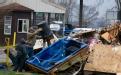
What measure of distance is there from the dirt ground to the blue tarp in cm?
90

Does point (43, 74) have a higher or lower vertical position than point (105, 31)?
lower

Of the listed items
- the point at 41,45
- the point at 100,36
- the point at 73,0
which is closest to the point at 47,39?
the point at 41,45

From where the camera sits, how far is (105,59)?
18.5 m

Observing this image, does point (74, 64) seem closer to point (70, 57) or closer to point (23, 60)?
point (70, 57)

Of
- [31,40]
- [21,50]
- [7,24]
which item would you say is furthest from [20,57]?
[7,24]

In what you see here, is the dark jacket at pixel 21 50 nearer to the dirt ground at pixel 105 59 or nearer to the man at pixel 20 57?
the man at pixel 20 57

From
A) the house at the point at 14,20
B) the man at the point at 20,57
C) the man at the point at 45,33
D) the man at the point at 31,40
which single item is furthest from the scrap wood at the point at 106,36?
the house at the point at 14,20

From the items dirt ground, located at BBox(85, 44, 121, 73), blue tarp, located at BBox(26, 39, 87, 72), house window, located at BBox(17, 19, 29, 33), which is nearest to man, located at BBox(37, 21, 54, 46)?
blue tarp, located at BBox(26, 39, 87, 72)

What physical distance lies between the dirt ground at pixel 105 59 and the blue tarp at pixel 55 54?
904 mm

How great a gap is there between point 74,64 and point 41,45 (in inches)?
157

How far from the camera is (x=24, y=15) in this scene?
6003cm

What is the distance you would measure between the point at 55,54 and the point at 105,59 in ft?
8.59

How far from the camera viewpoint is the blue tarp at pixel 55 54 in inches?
758

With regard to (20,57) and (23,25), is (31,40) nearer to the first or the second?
(20,57)
